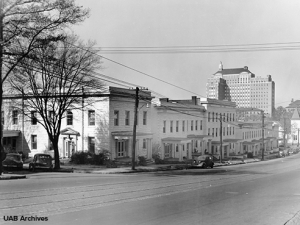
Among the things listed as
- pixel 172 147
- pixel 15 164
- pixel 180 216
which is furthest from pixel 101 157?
pixel 180 216

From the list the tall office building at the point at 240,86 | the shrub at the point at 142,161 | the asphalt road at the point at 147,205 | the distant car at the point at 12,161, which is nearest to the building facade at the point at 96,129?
the shrub at the point at 142,161

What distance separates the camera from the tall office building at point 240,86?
67750 mm

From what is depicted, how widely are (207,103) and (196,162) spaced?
18.5 meters

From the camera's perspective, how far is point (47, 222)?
960 cm

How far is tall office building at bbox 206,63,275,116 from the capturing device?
67.8 metres

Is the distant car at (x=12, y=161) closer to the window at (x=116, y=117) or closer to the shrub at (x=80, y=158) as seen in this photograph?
the shrub at (x=80, y=158)

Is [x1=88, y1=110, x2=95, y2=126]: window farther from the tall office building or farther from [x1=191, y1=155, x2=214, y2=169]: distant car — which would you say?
the tall office building

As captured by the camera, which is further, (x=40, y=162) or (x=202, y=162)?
(x=202, y=162)

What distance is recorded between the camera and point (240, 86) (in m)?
76.1

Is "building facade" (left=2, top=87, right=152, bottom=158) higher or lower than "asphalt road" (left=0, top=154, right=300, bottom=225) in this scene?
higher

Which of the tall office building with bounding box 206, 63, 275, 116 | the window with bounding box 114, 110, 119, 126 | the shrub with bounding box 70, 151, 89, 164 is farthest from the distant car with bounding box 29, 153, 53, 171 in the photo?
the tall office building with bounding box 206, 63, 275, 116

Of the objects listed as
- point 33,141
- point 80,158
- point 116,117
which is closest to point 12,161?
point 80,158

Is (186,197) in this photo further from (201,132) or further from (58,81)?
(201,132)

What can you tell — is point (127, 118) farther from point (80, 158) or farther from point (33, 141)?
point (33, 141)
